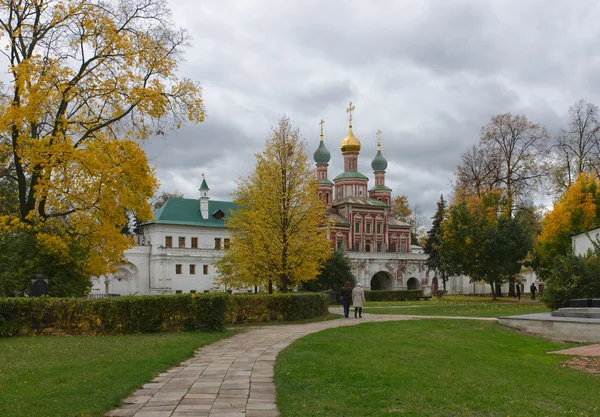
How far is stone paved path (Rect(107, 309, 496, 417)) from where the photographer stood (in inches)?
288

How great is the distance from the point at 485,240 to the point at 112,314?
28.6m

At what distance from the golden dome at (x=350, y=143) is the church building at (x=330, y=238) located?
82 millimetres

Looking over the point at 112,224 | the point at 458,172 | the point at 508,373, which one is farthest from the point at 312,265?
the point at 458,172

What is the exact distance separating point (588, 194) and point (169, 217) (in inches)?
1430

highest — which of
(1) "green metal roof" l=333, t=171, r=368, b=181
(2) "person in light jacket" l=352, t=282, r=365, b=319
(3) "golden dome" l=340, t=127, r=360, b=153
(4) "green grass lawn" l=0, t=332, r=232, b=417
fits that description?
(3) "golden dome" l=340, t=127, r=360, b=153

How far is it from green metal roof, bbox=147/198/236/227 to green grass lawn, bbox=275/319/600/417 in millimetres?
42066

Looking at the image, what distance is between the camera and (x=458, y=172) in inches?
1813

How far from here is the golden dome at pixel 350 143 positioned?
6838cm

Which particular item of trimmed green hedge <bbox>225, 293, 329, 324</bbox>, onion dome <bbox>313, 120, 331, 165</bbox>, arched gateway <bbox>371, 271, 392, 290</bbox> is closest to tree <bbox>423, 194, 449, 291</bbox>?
arched gateway <bbox>371, 271, 392, 290</bbox>

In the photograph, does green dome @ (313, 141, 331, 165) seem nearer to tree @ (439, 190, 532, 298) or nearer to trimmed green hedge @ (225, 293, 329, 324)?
tree @ (439, 190, 532, 298)

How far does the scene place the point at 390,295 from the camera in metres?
46.8

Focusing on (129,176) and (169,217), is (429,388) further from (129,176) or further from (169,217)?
(169,217)

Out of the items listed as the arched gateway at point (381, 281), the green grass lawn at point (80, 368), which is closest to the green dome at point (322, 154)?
the arched gateway at point (381, 281)

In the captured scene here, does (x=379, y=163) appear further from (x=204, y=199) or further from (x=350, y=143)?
(x=204, y=199)
